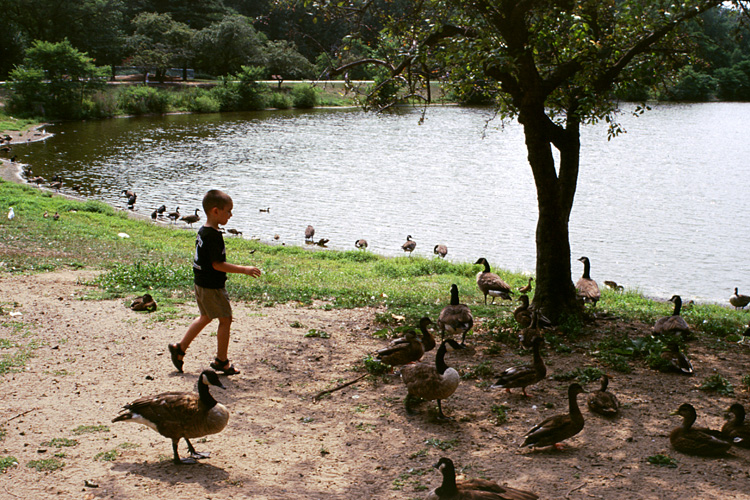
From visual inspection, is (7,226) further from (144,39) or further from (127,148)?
(144,39)

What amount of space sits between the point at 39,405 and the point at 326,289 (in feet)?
24.8

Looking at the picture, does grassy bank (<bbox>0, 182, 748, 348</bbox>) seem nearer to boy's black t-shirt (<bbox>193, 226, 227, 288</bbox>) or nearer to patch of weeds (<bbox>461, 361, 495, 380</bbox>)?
patch of weeds (<bbox>461, 361, 495, 380</bbox>)

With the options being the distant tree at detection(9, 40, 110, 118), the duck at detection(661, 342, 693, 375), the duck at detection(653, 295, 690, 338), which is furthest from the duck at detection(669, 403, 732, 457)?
the distant tree at detection(9, 40, 110, 118)

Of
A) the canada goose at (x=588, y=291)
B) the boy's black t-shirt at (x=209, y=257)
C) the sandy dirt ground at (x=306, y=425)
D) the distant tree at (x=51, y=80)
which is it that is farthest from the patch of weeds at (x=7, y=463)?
the distant tree at (x=51, y=80)

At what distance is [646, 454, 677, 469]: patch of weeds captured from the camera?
615 centimetres

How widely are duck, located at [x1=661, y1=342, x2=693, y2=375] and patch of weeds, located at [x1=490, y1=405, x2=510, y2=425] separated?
2.71 meters

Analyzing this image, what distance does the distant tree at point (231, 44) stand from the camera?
8431 centimetres

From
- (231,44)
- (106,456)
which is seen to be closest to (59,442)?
(106,456)

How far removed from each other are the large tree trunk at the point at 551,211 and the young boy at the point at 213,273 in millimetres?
5737

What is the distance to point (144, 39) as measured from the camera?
3216 inches

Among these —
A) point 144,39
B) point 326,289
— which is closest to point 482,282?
point 326,289

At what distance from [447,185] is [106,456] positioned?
3057cm

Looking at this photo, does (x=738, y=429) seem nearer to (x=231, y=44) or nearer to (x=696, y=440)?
(x=696, y=440)

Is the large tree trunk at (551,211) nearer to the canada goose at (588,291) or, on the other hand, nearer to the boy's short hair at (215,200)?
the canada goose at (588,291)
